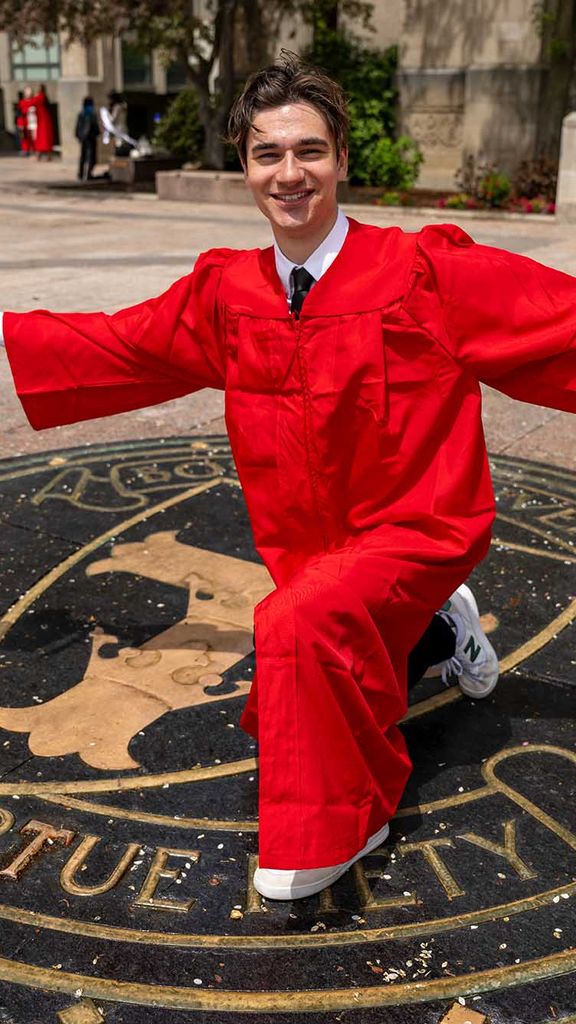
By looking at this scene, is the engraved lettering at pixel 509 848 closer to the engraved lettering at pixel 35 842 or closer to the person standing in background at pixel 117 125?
the engraved lettering at pixel 35 842

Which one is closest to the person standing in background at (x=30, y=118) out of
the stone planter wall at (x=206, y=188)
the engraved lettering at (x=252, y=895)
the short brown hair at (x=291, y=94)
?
the stone planter wall at (x=206, y=188)

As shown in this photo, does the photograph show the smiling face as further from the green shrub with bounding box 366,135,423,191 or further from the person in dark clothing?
the person in dark clothing

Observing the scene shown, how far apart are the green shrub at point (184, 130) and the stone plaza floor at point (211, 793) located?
53.8ft

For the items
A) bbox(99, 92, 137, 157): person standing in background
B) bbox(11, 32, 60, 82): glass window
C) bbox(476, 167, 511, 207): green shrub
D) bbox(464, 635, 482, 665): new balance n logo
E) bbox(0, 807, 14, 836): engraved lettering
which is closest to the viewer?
bbox(0, 807, 14, 836): engraved lettering

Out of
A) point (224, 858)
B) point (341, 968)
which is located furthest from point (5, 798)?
point (341, 968)

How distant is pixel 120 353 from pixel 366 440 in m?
0.72

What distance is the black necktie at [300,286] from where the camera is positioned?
98.0 inches

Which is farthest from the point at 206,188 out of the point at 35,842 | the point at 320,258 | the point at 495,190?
the point at 35,842

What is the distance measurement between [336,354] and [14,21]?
15.4 meters

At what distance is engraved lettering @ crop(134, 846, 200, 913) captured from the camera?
2258 mm

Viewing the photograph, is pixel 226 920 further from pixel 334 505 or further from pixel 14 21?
pixel 14 21

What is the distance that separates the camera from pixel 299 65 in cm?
245

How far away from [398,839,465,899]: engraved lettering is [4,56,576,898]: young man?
7 centimetres

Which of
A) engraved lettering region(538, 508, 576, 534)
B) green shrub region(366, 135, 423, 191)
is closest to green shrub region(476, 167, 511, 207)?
green shrub region(366, 135, 423, 191)
